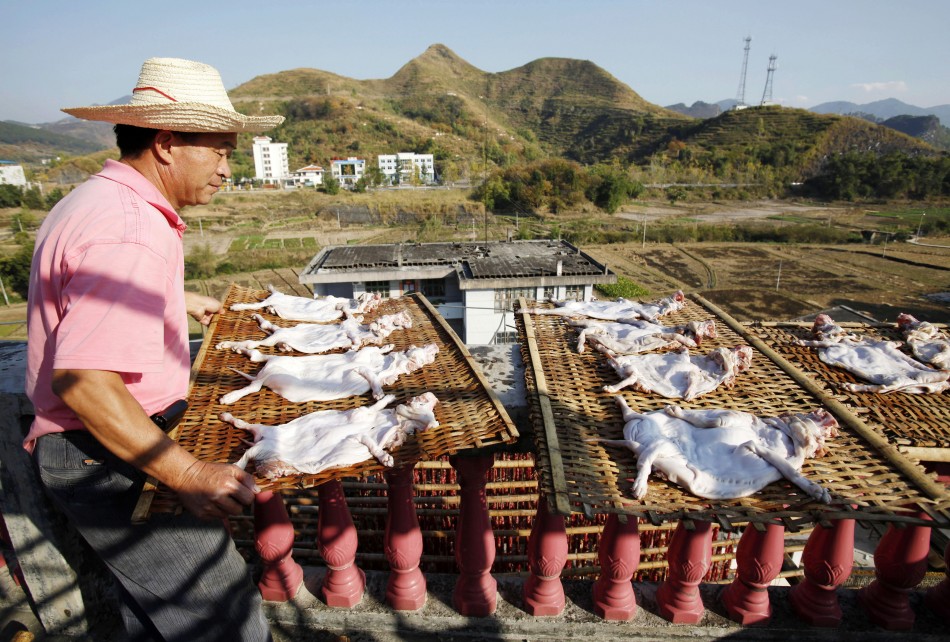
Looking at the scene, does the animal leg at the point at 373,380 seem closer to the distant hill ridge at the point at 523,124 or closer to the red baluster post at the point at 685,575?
the red baluster post at the point at 685,575

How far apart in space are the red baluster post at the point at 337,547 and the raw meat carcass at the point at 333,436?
1.23 feet

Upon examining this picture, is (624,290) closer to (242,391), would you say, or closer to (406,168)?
(242,391)

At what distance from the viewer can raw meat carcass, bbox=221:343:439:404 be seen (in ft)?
7.89

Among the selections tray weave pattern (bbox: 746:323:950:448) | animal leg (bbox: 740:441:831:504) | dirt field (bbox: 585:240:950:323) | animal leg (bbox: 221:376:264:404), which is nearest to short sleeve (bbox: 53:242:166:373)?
animal leg (bbox: 221:376:264:404)

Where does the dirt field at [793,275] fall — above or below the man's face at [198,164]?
below

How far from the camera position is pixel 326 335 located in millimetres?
3086

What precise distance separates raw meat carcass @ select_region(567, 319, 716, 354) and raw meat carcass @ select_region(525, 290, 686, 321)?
119 millimetres

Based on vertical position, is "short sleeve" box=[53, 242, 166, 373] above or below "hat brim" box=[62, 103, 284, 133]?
below

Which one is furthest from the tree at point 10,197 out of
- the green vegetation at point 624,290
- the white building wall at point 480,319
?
the green vegetation at point 624,290

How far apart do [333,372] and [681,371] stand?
177 cm

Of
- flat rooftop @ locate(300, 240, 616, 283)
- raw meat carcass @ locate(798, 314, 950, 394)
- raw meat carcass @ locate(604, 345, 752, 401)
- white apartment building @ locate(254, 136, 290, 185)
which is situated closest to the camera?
raw meat carcass @ locate(604, 345, 752, 401)

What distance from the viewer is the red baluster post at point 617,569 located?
2.22 metres

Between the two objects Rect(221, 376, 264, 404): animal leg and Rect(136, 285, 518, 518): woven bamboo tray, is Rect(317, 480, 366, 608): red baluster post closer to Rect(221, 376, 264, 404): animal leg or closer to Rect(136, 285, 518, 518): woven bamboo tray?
Rect(136, 285, 518, 518): woven bamboo tray

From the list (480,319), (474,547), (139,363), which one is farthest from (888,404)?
(480,319)
